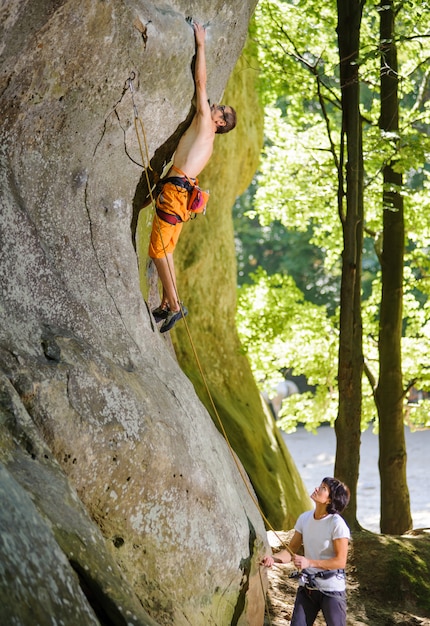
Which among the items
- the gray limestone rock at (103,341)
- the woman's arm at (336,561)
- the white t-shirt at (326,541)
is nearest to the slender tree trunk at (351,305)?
the gray limestone rock at (103,341)

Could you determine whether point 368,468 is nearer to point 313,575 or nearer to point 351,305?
point 351,305

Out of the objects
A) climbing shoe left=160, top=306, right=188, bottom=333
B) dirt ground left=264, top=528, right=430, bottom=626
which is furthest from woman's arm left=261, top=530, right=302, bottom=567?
climbing shoe left=160, top=306, right=188, bottom=333

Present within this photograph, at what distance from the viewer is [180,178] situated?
725cm

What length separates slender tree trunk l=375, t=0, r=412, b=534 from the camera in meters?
12.4

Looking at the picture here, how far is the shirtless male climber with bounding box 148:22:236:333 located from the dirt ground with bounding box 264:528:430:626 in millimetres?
2775

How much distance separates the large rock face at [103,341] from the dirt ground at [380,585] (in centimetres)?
120

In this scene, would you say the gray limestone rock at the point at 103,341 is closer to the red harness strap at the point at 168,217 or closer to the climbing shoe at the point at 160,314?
the red harness strap at the point at 168,217

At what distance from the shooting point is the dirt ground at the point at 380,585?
7.84m

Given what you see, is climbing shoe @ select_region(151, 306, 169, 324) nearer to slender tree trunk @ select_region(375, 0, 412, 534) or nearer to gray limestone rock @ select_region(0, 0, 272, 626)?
gray limestone rock @ select_region(0, 0, 272, 626)

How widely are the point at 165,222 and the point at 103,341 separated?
150cm

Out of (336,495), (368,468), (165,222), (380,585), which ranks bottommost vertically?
(380,585)

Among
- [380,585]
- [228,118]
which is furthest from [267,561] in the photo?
[228,118]

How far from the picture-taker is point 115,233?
672 centimetres

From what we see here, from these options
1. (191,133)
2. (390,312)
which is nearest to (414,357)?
(390,312)
